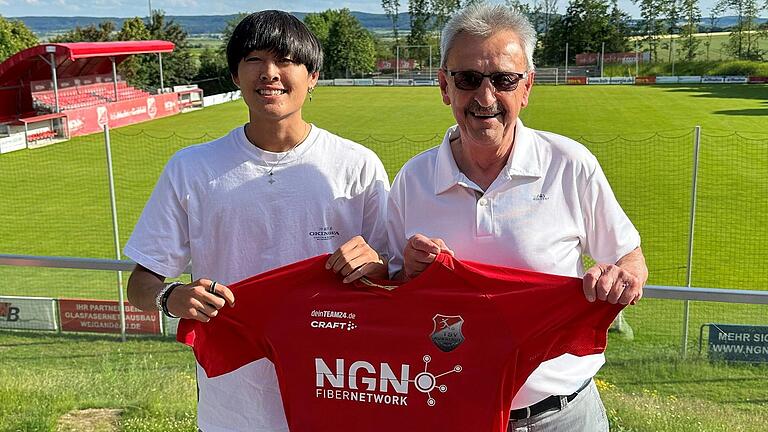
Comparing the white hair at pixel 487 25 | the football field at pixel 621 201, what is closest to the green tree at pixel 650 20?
the football field at pixel 621 201

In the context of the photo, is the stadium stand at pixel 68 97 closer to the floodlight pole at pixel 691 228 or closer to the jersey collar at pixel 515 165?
the floodlight pole at pixel 691 228

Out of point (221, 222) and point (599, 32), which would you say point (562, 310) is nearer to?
point (221, 222)

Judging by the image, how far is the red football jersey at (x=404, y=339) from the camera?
2.02 metres

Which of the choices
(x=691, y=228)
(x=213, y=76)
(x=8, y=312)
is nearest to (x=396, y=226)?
(x=691, y=228)

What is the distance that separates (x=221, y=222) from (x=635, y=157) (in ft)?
69.0

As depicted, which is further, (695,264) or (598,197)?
(695,264)

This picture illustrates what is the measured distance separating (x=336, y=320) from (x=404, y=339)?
217mm

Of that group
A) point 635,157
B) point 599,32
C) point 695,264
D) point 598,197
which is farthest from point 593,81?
point 598,197

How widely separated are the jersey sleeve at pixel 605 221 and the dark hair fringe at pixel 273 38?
→ 972 millimetres

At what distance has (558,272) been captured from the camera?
2.14 meters

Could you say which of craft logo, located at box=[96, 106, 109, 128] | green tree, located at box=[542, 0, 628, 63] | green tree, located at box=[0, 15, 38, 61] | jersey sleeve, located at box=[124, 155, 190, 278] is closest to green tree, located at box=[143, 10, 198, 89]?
green tree, located at box=[0, 15, 38, 61]

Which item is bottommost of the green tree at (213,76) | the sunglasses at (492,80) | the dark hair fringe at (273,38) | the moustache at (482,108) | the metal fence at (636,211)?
the metal fence at (636,211)

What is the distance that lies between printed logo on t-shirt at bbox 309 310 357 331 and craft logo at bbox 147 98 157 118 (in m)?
36.6

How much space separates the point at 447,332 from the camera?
2066 millimetres
